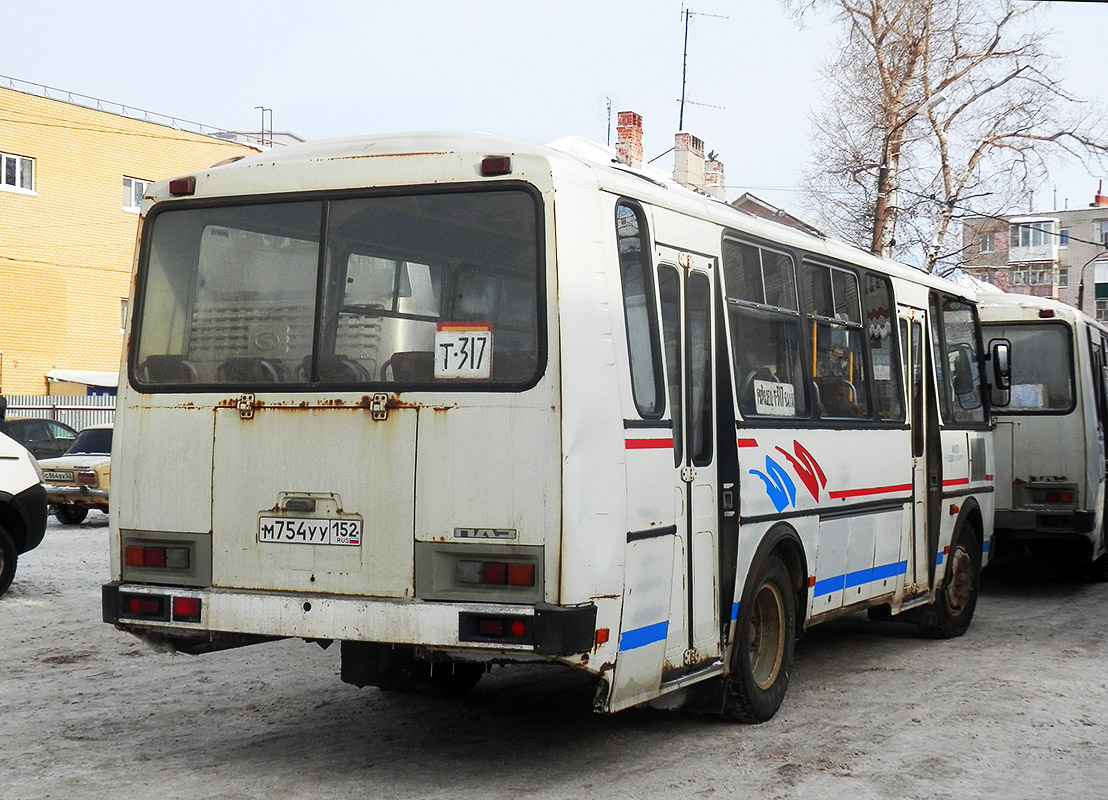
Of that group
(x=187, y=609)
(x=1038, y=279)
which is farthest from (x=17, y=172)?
(x=1038, y=279)

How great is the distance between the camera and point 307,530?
6375 millimetres

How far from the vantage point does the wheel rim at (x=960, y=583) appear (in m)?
11.3

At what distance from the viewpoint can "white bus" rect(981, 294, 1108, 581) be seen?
1422 cm

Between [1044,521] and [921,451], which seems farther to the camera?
[1044,521]

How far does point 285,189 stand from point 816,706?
4.28 m

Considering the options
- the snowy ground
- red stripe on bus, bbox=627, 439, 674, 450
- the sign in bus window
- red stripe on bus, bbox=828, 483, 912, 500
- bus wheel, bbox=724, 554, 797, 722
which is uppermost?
the sign in bus window

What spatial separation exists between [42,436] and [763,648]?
22051 millimetres

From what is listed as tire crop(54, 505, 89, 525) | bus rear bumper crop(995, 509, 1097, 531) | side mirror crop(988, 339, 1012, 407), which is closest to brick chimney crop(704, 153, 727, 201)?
tire crop(54, 505, 89, 525)

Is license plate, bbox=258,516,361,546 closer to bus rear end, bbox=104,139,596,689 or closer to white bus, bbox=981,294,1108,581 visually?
bus rear end, bbox=104,139,596,689

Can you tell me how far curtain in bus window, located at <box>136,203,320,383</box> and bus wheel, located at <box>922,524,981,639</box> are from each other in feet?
20.8

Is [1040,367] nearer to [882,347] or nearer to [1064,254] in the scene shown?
[882,347]

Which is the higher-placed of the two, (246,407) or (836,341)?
(836,341)

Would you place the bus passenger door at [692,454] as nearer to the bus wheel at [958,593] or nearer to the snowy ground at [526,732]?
the snowy ground at [526,732]

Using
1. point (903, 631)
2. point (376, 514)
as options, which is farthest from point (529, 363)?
point (903, 631)
